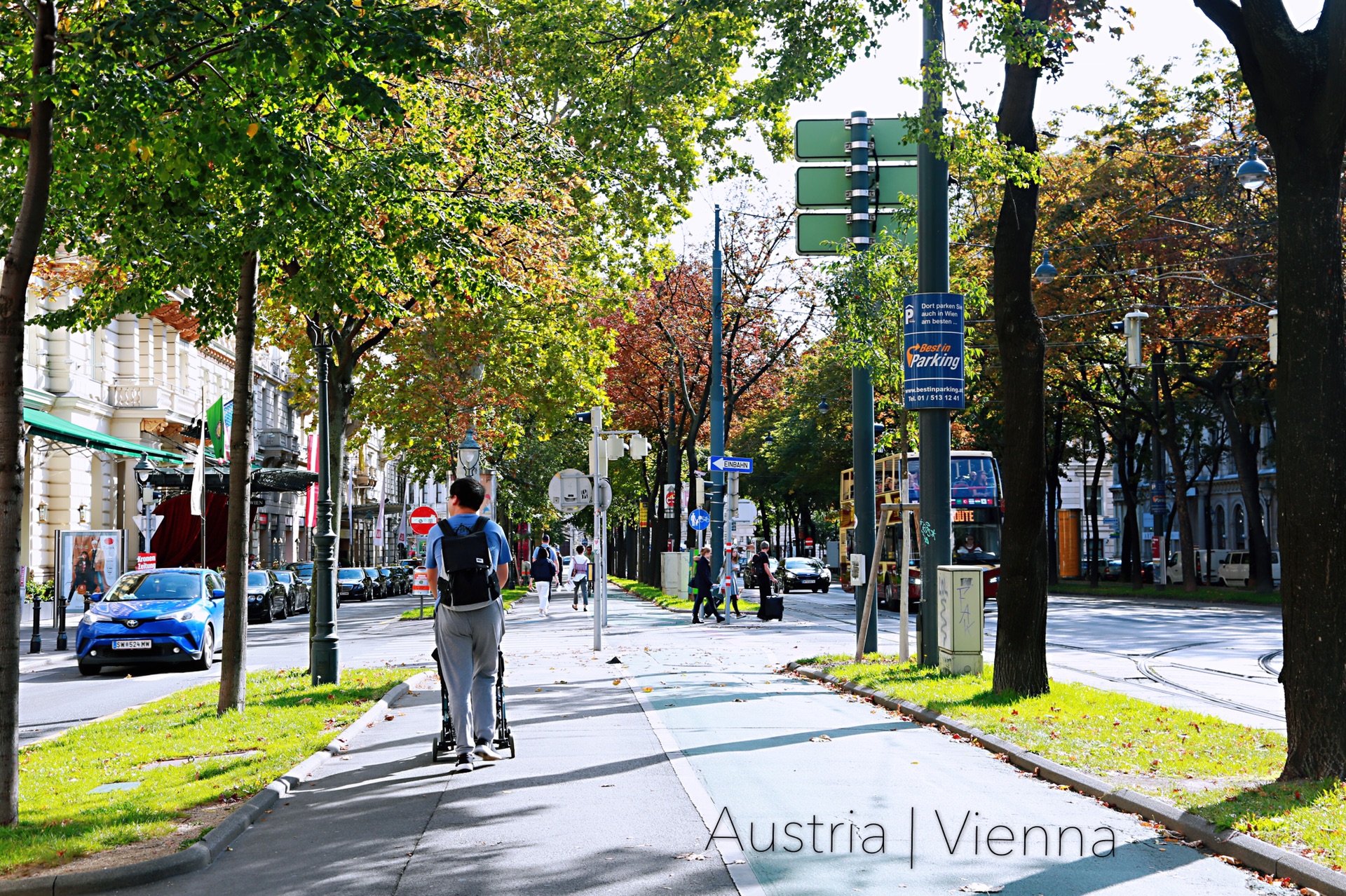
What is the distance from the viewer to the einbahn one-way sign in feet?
107

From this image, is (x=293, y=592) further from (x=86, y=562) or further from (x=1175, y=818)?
(x=1175, y=818)

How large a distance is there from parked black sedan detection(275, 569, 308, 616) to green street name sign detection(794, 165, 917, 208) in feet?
85.0

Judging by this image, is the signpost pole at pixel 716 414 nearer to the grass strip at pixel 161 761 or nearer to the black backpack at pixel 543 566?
the black backpack at pixel 543 566

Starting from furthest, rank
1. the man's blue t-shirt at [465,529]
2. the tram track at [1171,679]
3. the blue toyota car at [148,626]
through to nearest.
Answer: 1. the blue toyota car at [148,626]
2. the tram track at [1171,679]
3. the man's blue t-shirt at [465,529]

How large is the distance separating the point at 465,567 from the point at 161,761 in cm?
289

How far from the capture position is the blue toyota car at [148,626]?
1997 cm

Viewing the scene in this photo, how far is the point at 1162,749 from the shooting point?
9.97 metres

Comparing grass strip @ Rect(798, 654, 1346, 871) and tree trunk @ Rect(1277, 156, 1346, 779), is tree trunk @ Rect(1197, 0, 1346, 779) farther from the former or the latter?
grass strip @ Rect(798, 654, 1346, 871)

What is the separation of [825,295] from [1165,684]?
6674 millimetres

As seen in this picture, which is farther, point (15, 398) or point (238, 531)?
point (238, 531)

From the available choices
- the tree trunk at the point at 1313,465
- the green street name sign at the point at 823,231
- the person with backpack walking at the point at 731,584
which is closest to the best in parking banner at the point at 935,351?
the green street name sign at the point at 823,231

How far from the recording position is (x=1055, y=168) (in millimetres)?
37906

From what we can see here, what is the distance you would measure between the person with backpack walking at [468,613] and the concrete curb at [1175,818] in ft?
12.4

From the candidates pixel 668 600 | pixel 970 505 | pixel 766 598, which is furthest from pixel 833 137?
pixel 668 600
